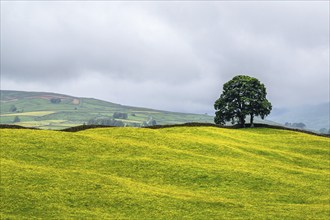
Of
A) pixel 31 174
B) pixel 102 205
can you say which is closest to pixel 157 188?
pixel 102 205

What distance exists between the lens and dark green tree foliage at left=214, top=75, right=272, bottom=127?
310 ft

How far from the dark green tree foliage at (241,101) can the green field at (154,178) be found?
96.7 feet

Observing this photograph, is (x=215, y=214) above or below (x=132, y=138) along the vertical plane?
below

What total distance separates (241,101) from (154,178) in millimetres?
55020

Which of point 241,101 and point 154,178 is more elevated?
point 241,101

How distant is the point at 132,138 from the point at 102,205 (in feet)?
83.6

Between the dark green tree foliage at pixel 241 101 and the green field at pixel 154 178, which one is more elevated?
the dark green tree foliage at pixel 241 101

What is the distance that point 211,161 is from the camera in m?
49.8

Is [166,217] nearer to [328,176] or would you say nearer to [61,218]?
[61,218]

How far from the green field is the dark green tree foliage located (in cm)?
2948

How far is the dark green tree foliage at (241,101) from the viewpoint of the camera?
3719 inches

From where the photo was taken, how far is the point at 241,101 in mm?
93688

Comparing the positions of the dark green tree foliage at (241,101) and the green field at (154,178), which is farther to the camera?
the dark green tree foliage at (241,101)

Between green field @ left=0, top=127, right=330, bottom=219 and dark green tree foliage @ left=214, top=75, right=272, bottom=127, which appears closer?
green field @ left=0, top=127, right=330, bottom=219
